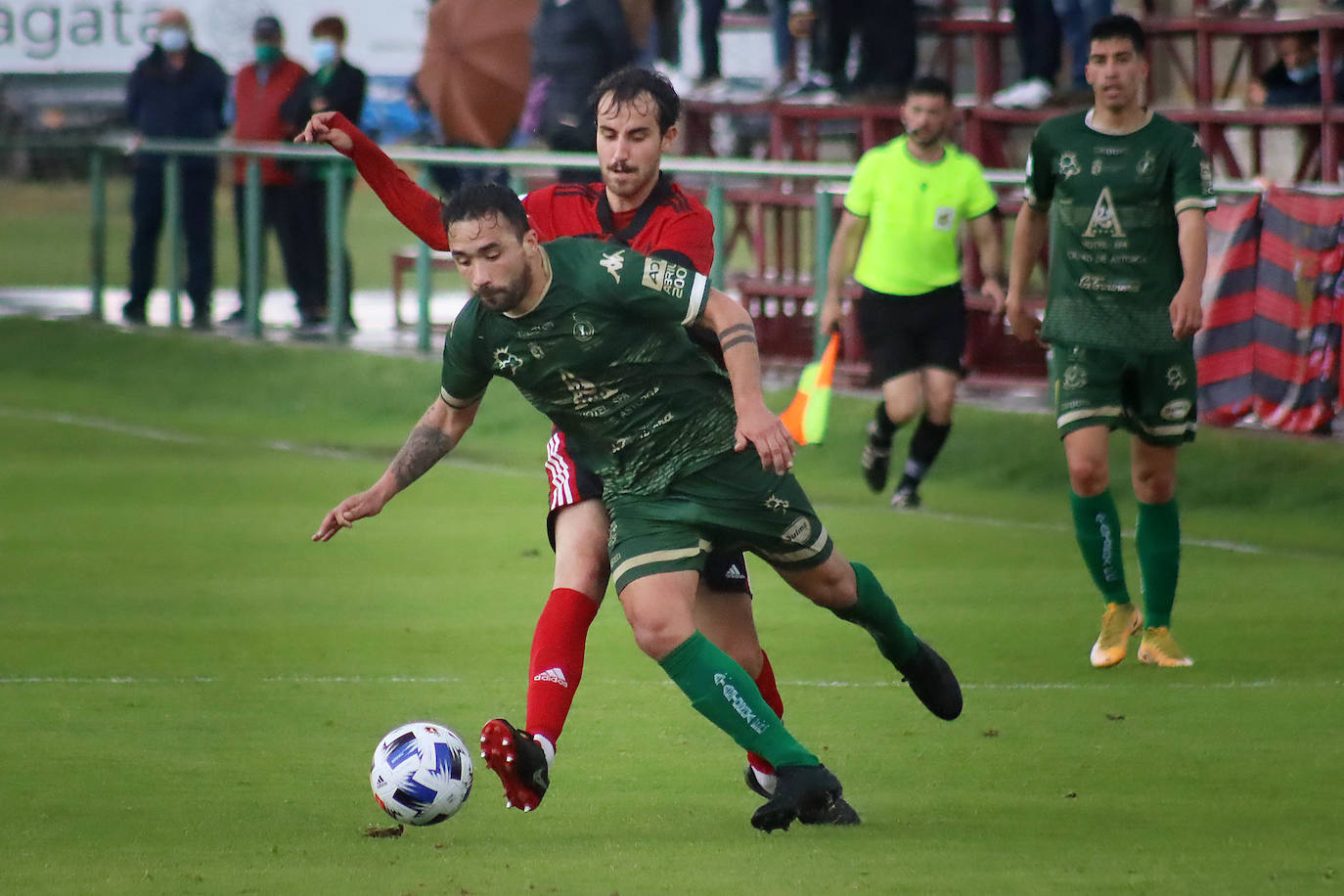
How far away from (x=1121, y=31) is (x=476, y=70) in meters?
11.2

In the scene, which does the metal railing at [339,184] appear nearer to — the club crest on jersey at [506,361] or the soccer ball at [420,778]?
the club crest on jersey at [506,361]

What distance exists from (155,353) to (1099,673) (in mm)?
11570

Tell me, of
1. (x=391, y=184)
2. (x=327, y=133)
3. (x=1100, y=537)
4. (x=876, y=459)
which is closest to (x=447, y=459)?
(x=876, y=459)

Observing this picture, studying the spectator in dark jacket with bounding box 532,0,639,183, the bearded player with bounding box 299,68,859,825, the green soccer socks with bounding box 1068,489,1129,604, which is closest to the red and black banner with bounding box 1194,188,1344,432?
the green soccer socks with bounding box 1068,489,1129,604

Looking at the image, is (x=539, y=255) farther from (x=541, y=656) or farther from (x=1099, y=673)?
(x=1099, y=673)

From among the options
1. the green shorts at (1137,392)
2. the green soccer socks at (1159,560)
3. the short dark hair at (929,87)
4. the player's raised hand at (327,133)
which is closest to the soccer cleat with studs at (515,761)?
the player's raised hand at (327,133)

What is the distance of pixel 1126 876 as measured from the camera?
543 cm

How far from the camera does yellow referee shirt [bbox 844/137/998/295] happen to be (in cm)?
1202

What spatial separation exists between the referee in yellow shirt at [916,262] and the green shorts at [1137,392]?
373 centimetres

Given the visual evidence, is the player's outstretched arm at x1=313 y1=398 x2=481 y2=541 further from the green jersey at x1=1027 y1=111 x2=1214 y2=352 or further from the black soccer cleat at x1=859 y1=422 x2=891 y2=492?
the black soccer cleat at x1=859 y1=422 x2=891 y2=492

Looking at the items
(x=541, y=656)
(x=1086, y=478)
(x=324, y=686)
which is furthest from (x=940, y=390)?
(x=541, y=656)

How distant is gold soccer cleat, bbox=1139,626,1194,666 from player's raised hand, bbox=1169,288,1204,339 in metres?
1.18

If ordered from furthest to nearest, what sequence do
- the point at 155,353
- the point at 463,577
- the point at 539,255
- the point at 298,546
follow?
1. the point at 155,353
2. the point at 298,546
3. the point at 463,577
4. the point at 539,255

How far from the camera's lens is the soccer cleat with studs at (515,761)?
5.55 metres
